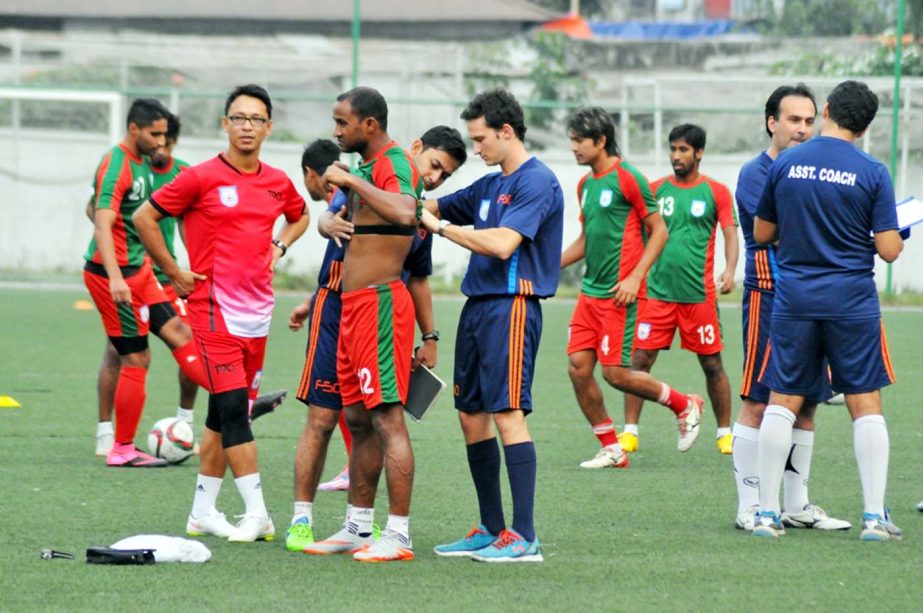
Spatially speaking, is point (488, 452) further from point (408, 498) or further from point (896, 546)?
point (896, 546)

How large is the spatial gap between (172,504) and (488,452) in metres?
1.98

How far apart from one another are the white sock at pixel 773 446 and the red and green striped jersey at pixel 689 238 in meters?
3.60

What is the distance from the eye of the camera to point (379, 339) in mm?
6508

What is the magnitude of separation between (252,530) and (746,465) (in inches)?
94.9

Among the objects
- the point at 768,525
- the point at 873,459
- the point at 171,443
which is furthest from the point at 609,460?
the point at 171,443

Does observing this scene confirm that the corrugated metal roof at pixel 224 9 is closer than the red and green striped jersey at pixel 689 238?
No

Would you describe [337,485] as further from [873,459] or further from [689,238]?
[689,238]

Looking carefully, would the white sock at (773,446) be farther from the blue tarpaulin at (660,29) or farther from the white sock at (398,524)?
the blue tarpaulin at (660,29)

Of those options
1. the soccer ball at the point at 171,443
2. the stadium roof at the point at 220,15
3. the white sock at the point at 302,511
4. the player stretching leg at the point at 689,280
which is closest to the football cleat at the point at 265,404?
the soccer ball at the point at 171,443

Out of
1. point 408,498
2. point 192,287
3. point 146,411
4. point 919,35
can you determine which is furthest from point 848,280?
point 919,35

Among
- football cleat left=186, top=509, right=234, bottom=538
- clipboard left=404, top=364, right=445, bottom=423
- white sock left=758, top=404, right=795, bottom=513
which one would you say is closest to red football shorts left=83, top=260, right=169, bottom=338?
football cleat left=186, top=509, right=234, bottom=538

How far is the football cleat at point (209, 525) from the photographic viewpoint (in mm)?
6980

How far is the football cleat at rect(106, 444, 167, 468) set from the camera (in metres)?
9.06

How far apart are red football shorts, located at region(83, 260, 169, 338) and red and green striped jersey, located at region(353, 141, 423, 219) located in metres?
3.17
